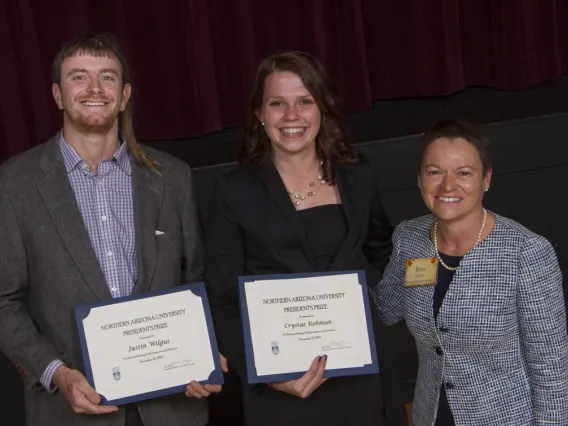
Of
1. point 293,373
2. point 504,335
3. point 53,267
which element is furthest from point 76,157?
point 504,335

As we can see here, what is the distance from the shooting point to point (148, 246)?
2.10m

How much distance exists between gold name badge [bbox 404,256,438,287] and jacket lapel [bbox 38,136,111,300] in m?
0.81

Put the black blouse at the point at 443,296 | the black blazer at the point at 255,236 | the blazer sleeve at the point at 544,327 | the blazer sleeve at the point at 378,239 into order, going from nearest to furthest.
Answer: the blazer sleeve at the point at 544,327 < the black blouse at the point at 443,296 < the black blazer at the point at 255,236 < the blazer sleeve at the point at 378,239

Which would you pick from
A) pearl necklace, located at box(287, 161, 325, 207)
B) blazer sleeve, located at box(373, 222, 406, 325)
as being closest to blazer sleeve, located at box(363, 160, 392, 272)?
blazer sleeve, located at box(373, 222, 406, 325)

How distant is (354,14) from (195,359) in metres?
2.16

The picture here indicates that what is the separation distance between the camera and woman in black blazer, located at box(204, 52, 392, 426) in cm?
216

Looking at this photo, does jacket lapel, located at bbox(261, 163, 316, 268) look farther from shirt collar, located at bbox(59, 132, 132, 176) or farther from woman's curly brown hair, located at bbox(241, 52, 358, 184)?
shirt collar, located at bbox(59, 132, 132, 176)

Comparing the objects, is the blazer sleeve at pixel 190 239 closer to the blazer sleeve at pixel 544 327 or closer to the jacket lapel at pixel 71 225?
the jacket lapel at pixel 71 225

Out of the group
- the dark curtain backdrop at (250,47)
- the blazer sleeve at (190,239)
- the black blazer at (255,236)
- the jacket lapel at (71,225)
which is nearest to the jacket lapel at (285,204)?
the black blazer at (255,236)

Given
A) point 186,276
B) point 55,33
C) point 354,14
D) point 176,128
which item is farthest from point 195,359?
point 354,14

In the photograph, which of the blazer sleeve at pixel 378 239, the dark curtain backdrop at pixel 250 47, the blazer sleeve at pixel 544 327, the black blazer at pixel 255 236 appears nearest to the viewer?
the blazer sleeve at pixel 544 327

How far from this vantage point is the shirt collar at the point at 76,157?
82.0 inches

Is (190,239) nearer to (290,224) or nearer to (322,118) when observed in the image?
(290,224)

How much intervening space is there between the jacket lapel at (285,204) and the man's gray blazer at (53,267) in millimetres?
292
